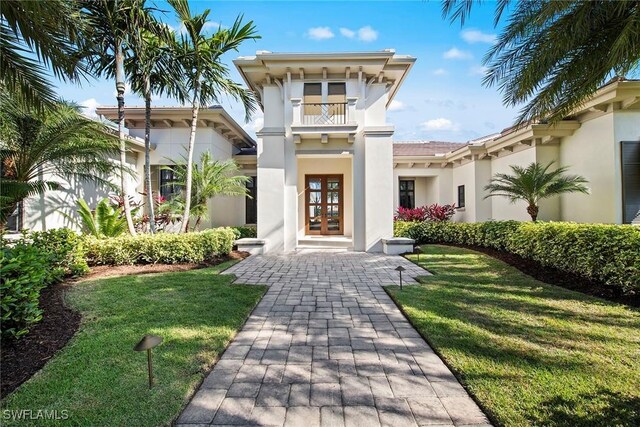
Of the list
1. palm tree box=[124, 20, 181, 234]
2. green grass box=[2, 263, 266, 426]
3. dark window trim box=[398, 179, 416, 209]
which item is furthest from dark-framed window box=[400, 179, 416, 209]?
green grass box=[2, 263, 266, 426]

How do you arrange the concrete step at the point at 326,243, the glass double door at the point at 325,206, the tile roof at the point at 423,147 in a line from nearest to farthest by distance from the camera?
the concrete step at the point at 326,243
the glass double door at the point at 325,206
the tile roof at the point at 423,147

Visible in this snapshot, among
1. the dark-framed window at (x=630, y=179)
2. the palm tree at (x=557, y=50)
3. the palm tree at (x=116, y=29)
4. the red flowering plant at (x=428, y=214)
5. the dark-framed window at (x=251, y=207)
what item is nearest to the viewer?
the palm tree at (x=557, y=50)

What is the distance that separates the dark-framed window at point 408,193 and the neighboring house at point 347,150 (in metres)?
3.31

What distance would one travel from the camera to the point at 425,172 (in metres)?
16.7

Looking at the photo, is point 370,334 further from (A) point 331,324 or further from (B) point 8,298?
(B) point 8,298

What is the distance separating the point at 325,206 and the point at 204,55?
773cm

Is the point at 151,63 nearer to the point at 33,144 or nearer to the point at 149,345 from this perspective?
the point at 33,144

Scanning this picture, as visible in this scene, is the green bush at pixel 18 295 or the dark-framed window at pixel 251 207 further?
the dark-framed window at pixel 251 207

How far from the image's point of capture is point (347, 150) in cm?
1140

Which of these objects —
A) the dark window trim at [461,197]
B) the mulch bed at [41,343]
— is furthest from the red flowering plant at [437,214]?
the mulch bed at [41,343]

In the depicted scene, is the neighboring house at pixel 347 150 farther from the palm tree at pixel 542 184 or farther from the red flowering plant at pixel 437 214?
the red flowering plant at pixel 437 214

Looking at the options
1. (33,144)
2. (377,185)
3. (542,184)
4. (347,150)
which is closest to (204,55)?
(33,144)

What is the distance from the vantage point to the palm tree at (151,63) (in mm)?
8312

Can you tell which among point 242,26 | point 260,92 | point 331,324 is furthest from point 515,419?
point 260,92
